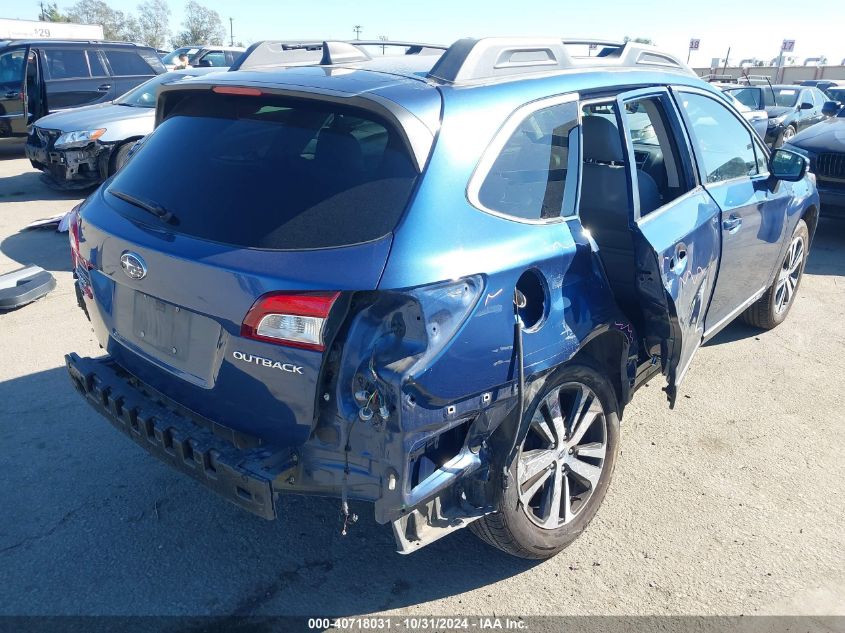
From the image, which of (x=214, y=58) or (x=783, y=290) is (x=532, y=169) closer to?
(x=783, y=290)

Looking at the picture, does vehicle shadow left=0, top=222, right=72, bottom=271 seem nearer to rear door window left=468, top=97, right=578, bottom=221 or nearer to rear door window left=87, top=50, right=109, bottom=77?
rear door window left=468, top=97, right=578, bottom=221

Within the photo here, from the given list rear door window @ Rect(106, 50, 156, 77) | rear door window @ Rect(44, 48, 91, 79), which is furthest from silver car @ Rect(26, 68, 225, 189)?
rear door window @ Rect(106, 50, 156, 77)

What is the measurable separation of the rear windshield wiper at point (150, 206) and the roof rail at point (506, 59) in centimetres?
111

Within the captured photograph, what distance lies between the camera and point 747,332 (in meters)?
5.33

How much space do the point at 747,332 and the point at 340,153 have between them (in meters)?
4.22

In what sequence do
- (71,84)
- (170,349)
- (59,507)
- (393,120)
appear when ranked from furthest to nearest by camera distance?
(71,84) → (59,507) → (170,349) → (393,120)

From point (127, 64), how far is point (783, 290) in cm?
1189

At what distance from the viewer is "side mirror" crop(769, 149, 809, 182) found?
4.36 meters

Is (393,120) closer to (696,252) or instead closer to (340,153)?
(340,153)

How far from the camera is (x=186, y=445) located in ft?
7.75

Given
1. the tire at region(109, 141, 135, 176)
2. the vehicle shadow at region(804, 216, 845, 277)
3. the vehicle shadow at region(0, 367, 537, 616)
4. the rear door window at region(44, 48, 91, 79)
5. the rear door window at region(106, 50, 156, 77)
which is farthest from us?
the rear door window at region(106, 50, 156, 77)

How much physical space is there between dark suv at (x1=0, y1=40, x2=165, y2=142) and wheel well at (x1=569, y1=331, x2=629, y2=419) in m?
11.8

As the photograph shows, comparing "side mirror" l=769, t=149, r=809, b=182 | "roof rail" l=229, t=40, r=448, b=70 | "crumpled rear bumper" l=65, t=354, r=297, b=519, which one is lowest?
"crumpled rear bumper" l=65, t=354, r=297, b=519

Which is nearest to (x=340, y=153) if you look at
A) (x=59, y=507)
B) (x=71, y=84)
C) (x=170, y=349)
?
(x=170, y=349)
